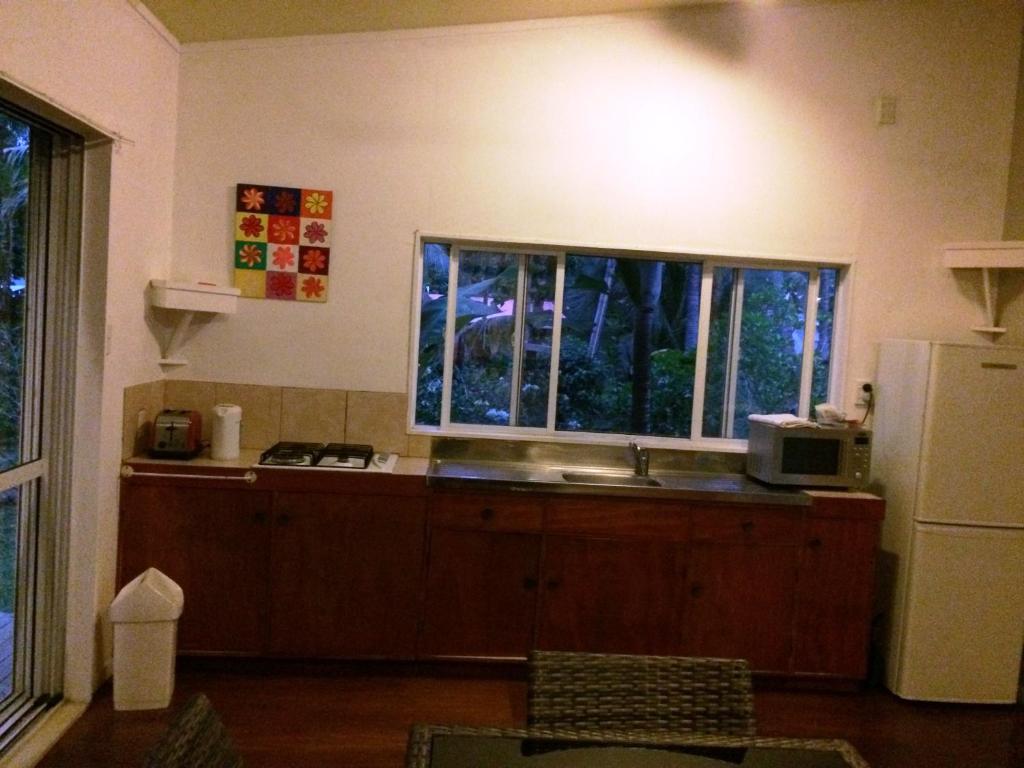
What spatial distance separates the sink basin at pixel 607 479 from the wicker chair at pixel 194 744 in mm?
2237

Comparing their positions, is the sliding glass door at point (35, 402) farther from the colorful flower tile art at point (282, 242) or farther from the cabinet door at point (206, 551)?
the colorful flower tile art at point (282, 242)

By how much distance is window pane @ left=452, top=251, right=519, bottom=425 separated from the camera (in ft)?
12.2

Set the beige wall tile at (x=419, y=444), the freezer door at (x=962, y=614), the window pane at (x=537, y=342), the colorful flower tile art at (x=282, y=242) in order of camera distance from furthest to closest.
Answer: the window pane at (x=537, y=342), the beige wall tile at (x=419, y=444), the colorful flower tile art at (x=282, y=242), the freezer door at (x=962, y=614)

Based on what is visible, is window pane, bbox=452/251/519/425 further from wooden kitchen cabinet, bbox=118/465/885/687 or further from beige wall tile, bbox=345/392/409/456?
wooden kitchen cabinet, bbox=118/465/885/687

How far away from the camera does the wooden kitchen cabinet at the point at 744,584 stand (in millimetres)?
3234

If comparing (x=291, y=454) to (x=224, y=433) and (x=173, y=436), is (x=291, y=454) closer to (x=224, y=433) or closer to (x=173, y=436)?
(x=224, y=433)

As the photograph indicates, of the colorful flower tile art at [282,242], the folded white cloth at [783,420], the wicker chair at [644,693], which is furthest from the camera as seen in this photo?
the colorful flower tile art at [282,242]

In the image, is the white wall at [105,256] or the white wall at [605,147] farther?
the white wall at [605,147]

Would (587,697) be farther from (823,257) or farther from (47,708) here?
(823,257)

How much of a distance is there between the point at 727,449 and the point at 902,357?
0.87 m

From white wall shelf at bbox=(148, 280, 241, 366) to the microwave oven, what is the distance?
2467mm

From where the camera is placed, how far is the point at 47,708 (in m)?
2.79

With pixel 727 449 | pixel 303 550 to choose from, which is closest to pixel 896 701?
pixel 727 449

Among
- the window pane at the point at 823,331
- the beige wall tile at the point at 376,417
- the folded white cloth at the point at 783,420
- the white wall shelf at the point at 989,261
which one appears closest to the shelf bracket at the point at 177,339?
the beige wall tile at the point at 376,417
